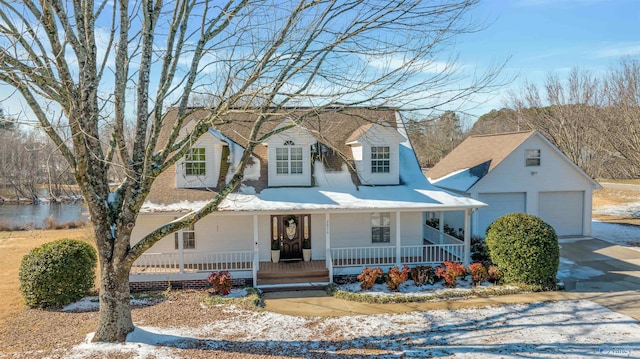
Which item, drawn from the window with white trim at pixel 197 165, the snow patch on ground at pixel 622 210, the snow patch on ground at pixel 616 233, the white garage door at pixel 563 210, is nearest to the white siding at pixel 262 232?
the window with white trim at pixel 197 165

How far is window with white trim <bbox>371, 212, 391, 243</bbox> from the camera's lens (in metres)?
14.4

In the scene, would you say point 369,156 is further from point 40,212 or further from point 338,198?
point 40,212

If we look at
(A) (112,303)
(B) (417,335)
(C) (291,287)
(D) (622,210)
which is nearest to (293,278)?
(C) (291,287)

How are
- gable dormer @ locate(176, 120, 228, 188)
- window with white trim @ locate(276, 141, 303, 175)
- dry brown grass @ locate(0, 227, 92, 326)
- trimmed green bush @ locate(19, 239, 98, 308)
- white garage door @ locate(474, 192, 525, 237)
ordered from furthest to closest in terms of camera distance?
white garage door @ locate(474, 192, 525, 237) < window with white trim @ locate(276, 141, 303, 175) < gable dormer @ locate(176, 120, 228, 188) < dry brown grass @ locate(0, 227, 92, 326) < trimmed green bush @ locate(19, 239, 98, 308)

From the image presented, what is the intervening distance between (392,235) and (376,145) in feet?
10.5

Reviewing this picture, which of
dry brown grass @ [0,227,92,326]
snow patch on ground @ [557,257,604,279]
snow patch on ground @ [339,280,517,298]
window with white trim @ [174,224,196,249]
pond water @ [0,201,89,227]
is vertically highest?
window with white trim @ [174,224,196,249]

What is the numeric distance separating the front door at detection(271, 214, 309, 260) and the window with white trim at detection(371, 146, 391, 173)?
3150 mm

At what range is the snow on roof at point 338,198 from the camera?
40.5 ft

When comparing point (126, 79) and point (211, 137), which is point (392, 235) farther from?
point (126, 79)

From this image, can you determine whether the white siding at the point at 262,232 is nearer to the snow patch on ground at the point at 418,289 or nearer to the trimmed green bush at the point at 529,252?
the snow patch on ground at the point at 418,289

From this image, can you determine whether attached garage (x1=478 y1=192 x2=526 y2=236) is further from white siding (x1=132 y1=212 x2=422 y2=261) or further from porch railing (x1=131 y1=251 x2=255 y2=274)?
porch railing (x1=131 y1=251 x2=255 y2=274)

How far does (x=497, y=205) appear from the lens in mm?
18203

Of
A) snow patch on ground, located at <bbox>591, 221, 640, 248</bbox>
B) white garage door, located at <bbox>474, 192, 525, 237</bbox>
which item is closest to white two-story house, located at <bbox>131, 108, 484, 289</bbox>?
white garage door, located at <bbox>474, 192, 525, 237</bbox>

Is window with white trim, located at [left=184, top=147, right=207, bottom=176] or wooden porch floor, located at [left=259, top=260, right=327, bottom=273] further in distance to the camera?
window with white trim, located at [left=184, top=147, right=207, bottom=176]
